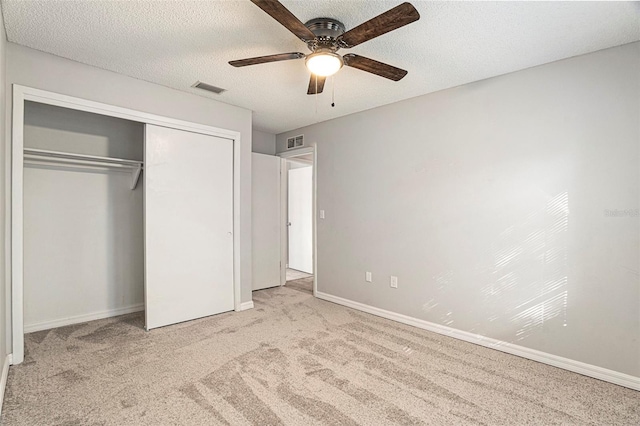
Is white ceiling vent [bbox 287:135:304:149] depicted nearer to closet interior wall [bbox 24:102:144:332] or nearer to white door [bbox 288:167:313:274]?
white door [bbox 288:167:313:274]

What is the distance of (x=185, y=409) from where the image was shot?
1.99m

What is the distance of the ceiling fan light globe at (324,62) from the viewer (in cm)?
209

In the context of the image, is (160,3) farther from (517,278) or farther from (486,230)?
(517,278)

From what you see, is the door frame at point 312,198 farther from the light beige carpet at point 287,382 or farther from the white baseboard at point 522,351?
the light beige carpet at point 287,382

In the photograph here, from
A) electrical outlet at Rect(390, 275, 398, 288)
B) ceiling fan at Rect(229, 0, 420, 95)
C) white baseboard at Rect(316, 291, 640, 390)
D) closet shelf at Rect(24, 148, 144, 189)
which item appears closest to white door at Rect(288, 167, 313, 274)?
white baseboard at Rect(316, 291, 640, 390)

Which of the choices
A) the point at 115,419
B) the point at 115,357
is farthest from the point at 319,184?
the point at 115,419

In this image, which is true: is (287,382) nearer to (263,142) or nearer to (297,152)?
(297,152)

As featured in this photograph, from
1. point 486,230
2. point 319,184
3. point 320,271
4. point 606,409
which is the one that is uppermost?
point 319,184

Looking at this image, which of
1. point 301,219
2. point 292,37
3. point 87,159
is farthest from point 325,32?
point 301,219

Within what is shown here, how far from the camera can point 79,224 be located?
11.4 ft

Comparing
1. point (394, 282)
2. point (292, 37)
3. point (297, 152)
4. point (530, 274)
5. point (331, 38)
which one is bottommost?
point (394, 282)

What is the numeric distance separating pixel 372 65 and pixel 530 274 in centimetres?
216

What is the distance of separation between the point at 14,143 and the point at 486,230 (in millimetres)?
3987

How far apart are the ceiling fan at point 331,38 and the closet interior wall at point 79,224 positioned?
2407mm
